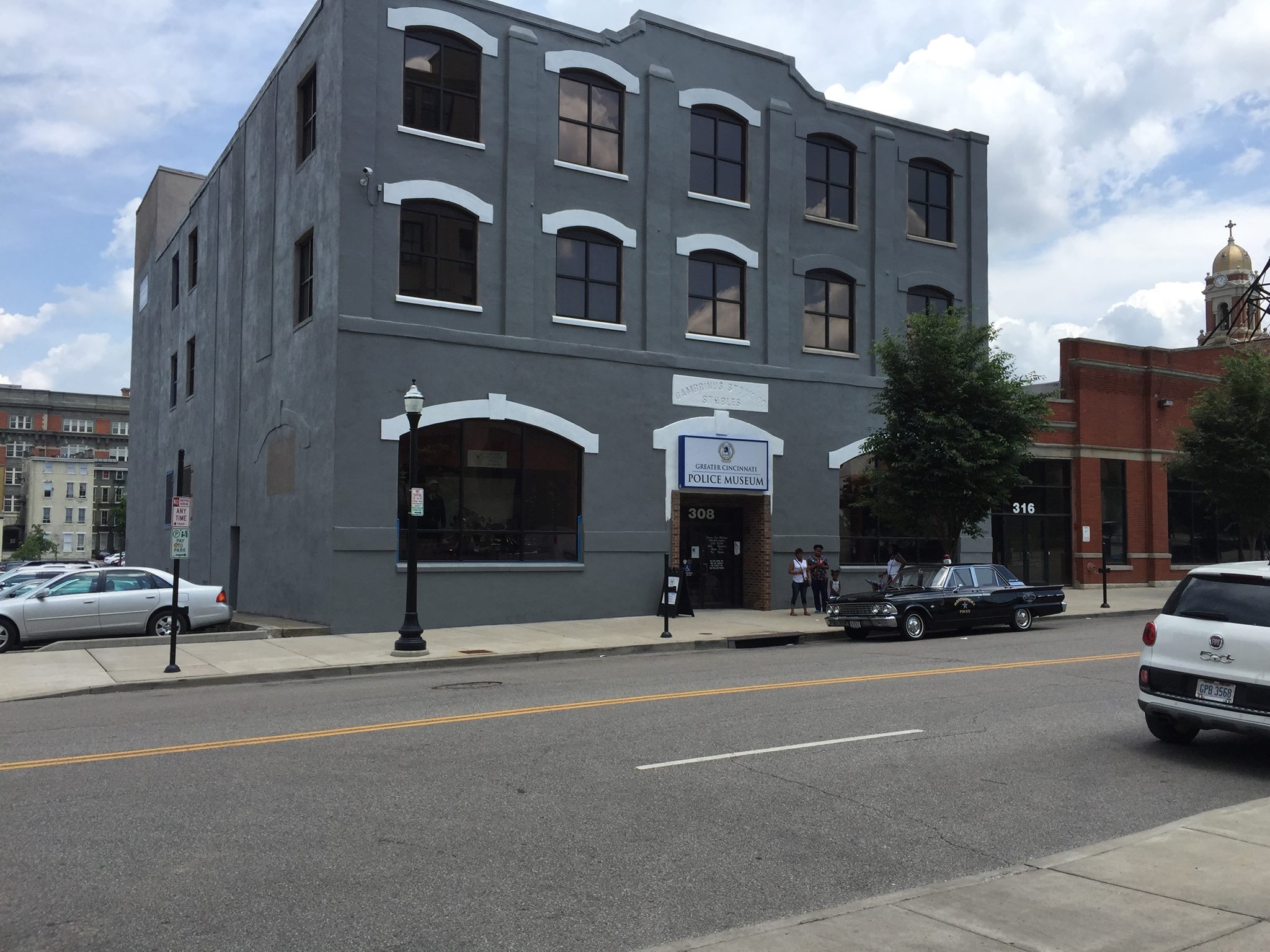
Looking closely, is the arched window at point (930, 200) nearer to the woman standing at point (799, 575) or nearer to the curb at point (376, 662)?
the woman standing at point (799, 575)

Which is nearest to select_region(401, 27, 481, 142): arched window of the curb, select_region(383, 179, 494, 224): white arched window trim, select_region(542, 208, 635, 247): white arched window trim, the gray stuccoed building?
the gray stuccoed building

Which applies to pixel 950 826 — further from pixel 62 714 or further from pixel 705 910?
pixel 62 714

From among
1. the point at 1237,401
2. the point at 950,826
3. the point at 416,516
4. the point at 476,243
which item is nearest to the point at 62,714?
the point at 416,516

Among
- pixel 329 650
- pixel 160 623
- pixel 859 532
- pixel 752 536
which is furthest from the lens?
pixel 859 532

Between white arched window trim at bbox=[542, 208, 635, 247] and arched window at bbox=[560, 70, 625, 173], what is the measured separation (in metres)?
1.21

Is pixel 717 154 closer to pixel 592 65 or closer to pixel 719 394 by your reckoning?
pixel 592 65

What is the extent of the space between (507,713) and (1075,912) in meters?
6.97

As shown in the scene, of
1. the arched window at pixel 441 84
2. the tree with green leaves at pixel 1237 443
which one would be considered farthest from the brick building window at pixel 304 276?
the tree with green leaves at pixel 1237 443

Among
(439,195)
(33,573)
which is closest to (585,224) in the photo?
(439,195)

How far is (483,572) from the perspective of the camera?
72.8ft

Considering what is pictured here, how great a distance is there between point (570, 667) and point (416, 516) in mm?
3648

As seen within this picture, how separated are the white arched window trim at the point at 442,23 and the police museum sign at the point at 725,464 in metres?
9.31

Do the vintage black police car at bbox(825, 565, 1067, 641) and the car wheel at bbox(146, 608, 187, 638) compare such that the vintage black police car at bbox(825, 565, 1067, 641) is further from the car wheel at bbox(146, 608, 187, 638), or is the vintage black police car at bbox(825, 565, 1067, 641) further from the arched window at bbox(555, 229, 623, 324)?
the car wheel at bbox(146, 608, 187, 638)

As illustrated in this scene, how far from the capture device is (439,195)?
22359 mm
